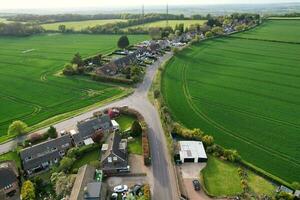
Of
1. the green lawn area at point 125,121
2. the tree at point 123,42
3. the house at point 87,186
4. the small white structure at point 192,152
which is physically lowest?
the house at point 87,186

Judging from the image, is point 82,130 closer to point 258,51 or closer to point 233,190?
point 233,190

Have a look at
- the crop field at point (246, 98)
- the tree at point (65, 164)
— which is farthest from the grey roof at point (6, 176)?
the crop field at point (246, 98)

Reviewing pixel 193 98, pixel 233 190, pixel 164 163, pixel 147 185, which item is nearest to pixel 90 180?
pixel 147 185

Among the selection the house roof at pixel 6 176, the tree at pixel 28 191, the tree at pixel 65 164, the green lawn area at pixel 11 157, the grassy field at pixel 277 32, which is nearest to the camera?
the tree at pixel 28 191

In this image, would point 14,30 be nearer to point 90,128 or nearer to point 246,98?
point 90,128

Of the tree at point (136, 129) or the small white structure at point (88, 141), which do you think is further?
the tree at point (136, 129)

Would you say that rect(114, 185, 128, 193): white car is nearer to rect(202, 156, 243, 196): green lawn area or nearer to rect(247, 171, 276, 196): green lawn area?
rect(202, 156, 243, 196): green lawn area

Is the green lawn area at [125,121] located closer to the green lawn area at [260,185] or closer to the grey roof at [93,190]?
the grey roof at [93,190]
